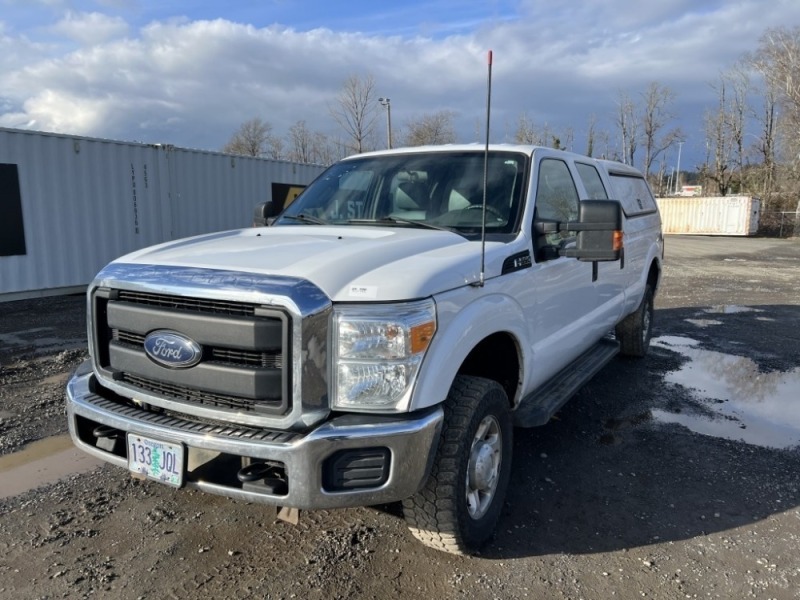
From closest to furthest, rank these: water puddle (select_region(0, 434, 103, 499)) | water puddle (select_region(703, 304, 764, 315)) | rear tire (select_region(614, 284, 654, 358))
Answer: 1. water puddle (select_region(0, 434, 103, 499))
2. rear tire (select_region(614, 284, 654, 358))
3. water puddle (select_region(703, 304, 764, 315))

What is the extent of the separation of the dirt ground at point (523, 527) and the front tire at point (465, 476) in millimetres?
178

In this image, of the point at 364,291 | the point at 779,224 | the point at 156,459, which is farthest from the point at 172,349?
the point at 779,224

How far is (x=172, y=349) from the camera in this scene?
2633mm

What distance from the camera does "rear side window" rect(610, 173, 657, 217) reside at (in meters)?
5.59

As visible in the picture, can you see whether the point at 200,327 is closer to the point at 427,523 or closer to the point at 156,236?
the point at 427,523

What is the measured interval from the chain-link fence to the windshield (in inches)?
1519

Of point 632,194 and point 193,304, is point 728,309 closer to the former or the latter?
point 632,194

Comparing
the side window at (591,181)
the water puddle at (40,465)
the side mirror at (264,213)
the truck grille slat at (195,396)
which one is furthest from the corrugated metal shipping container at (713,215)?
the truck grille slat at (195,396)

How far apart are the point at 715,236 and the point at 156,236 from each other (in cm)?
3406

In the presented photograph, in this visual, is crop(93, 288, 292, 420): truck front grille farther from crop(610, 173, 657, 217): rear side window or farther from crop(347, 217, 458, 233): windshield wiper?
crop(610, 173, 657, 217): rear side window

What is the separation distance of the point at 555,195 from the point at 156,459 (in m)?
2.86

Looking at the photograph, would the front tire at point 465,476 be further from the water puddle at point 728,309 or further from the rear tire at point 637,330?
the water puddle at point 728,309

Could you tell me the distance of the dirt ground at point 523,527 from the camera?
2.79 m

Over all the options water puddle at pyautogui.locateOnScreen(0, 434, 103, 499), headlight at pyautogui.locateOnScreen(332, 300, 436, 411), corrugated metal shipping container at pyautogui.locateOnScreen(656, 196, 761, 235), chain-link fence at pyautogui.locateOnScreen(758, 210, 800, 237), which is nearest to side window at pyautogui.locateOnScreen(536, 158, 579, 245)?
headlight at pyautogui.locateOnScreen(332, 300, 436, 411)
